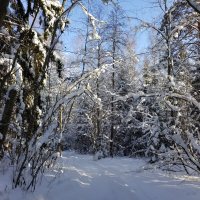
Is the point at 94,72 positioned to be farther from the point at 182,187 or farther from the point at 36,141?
the point at 182,187

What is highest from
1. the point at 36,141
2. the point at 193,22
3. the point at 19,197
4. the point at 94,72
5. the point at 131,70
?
the point at 131,70

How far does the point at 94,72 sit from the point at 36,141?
1.97 m

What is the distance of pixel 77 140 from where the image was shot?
129 feet

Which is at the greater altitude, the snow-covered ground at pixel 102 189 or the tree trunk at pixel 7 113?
the tree trunk at pixel 7 113

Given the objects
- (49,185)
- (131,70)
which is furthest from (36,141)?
(131,70)

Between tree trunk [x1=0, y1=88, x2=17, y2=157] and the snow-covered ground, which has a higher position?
tree trunk [x1=0, y1=88, x2=17, y2=157]

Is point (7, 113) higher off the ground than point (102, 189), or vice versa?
point (7, 113)

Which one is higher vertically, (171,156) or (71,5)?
(71,5)

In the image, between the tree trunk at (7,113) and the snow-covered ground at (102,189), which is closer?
the snow-covered ground at (102,189)

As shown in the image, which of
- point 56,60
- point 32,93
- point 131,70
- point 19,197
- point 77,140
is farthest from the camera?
point 77,140

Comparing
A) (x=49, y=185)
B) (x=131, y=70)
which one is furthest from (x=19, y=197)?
(x=131, y=70)

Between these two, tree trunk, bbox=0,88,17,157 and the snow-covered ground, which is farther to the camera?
tree trunk, bbox=0,88,17,157

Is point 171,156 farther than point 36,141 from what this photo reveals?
Yes

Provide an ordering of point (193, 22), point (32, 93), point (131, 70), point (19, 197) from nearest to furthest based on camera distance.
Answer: point (19, 197) < point (32, 93) < point (193, 22) < point (131, 70)
